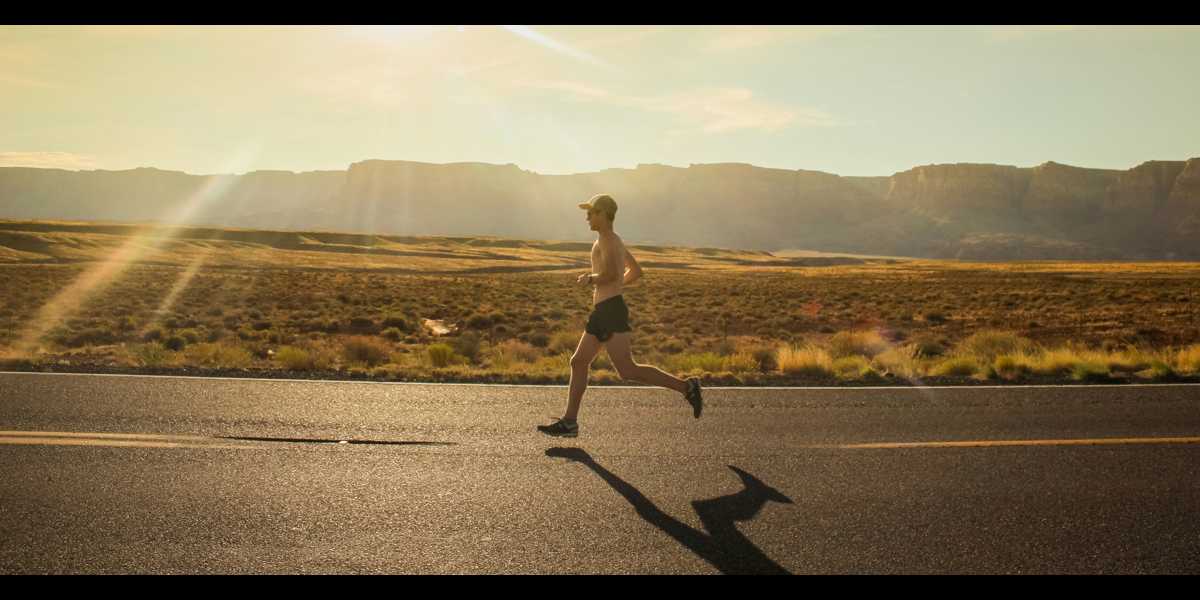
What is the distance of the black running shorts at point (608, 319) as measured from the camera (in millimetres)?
6215

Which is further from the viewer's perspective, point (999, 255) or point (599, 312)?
point (999, 255)

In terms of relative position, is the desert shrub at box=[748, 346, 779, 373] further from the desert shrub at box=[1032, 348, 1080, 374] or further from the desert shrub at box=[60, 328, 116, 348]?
the desert shrub at box=[60, 328, 116, 348]

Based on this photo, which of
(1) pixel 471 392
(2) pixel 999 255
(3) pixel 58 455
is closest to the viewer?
(3) pixel 58 455

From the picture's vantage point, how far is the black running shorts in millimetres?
6215

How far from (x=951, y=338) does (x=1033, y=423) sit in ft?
55.7

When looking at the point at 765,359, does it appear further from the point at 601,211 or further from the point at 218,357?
the point at 218,357

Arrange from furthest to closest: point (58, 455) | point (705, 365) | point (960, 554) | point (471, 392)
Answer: point (705, 365)
point (471, 392)
point (58, 455)
point (960, 554)

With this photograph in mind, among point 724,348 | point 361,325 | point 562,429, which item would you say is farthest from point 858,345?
point 361,325

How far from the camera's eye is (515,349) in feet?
49.0

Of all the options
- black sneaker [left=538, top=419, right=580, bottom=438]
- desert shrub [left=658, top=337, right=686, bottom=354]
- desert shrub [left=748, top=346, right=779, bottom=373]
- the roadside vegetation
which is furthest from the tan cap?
desert shrub [left=658, top=337, right=686, bottom=354]

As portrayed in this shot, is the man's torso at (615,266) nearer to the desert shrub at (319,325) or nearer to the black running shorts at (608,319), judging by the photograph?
the black running shorts at (608,319)

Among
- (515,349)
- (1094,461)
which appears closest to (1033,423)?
(1094,461)
